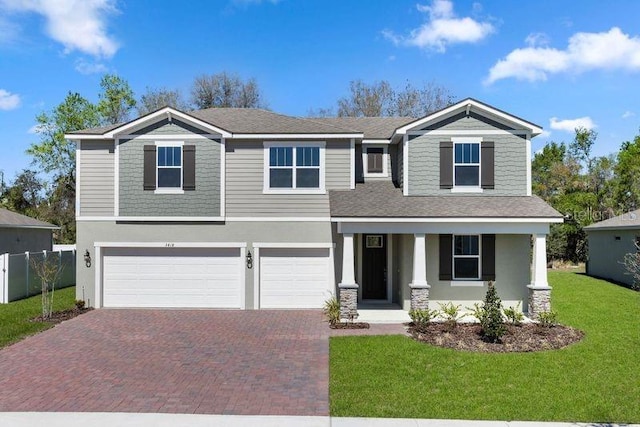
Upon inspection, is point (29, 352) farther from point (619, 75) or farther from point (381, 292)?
point (619, 75)

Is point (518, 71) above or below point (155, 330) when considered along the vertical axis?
above

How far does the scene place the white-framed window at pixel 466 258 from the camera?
1462cm

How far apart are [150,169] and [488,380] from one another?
12039 mm

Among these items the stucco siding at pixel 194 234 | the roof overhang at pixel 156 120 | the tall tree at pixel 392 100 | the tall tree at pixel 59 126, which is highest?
the tall tree at pixel 392 100

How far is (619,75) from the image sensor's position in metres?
21.1

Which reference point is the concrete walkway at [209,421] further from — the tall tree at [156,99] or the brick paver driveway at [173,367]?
the tall tree at [156,99]

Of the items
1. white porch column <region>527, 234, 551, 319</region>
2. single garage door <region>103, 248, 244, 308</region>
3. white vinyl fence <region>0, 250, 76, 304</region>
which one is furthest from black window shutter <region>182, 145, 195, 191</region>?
white porch column <region>527, 234, 551, 319</region>

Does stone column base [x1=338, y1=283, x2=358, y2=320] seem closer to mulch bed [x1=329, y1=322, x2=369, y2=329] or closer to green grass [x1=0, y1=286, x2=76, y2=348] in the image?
mulch bed [x1=329, y1=322, x2=369, y2=329]

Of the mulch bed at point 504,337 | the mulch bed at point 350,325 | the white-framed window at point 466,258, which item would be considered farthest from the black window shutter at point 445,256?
the mulch bed at point 350,325

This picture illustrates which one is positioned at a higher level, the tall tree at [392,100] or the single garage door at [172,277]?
the tall tree at [392,100]

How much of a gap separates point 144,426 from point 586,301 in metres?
15.3

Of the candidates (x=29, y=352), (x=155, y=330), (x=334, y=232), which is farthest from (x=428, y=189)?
(x=29, y=352)

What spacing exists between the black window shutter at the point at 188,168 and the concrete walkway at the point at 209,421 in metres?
9.41

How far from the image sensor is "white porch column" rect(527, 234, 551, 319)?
43.4 ft
